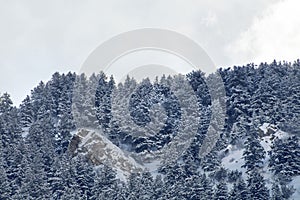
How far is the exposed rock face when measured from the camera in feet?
237

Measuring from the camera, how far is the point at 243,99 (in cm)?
8225

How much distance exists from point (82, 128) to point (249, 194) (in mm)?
32147

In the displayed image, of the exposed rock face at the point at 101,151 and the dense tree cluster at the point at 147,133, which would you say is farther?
the exposed rock face at the point at 101,151

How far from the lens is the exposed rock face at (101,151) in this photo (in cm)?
7225

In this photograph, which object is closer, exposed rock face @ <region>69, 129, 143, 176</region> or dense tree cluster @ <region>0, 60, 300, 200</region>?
dense tree cluster @ <region>0, 60, 300, 200</region>

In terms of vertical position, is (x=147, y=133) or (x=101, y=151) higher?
(x=147, y=133)

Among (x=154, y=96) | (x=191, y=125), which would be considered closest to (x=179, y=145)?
(x=191, y=125)

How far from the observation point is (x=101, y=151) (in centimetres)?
7369

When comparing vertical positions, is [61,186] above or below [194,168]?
below

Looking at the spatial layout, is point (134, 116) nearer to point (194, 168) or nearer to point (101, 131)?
point (101, 131)

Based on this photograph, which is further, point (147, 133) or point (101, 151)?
point (147, 133)

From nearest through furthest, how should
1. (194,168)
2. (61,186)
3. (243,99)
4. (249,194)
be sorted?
1. (249,194)
2. (61,186)
3. (194,168)
4. (243,99)

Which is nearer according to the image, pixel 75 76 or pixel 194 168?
pixel 194 168

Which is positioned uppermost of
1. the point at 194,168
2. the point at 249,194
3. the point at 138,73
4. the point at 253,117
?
the point at 138,73
